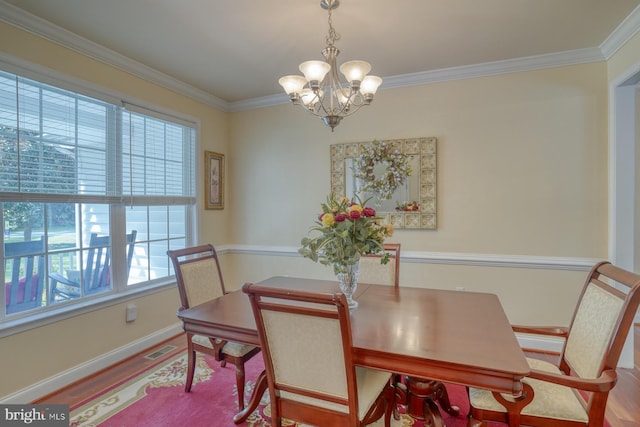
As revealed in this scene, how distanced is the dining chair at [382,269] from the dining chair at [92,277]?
7.08ft

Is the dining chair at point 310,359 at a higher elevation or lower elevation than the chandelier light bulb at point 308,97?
lower

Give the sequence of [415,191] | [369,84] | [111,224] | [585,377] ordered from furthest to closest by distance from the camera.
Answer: [415,191], [111,224], [369,84], [585,377]

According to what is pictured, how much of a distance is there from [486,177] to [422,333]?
82.3 inches

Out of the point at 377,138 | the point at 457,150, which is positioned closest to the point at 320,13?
the point at 377,138

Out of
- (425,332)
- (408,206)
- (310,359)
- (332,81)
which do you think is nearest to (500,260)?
(408,206)

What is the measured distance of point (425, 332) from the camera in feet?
4.99

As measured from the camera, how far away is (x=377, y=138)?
11.2 feet

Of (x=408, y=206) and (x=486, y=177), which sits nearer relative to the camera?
(x=486, y=177)

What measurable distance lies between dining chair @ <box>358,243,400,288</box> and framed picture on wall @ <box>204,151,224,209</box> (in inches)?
83.9

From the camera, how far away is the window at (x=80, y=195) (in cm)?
220

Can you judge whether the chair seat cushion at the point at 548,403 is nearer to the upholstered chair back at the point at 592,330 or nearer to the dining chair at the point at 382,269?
the upholstered chair back at the point at 592,330

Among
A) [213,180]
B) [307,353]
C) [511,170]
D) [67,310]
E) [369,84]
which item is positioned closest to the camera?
[307,353]

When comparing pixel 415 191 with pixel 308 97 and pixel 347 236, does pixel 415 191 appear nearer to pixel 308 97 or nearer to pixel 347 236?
pixel 308 97

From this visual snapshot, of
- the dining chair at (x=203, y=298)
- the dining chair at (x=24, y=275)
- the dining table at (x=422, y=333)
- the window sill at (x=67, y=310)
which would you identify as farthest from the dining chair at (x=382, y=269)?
the dining chair at (x=24, y=275)
